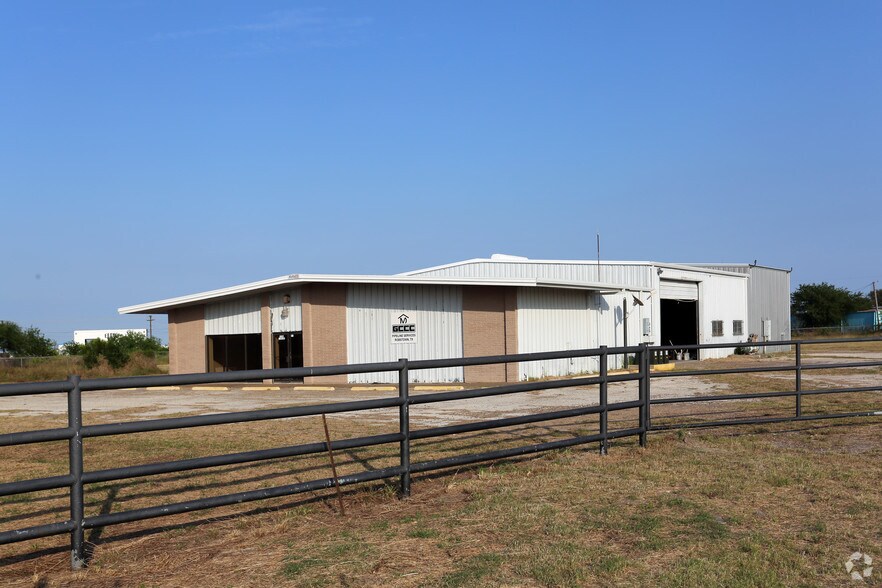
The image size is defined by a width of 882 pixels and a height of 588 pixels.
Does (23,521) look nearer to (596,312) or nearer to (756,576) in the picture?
(756,576)

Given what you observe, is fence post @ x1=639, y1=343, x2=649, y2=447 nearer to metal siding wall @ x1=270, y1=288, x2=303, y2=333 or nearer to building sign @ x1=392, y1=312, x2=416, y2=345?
building sign @ x1=392, y1=312, x2=416, y2=345

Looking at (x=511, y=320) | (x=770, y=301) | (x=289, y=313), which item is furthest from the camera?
(x=770, y=301)

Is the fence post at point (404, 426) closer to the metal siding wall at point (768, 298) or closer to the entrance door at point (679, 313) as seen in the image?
the entrance door at point (679, 313)

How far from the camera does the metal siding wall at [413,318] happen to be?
29.2 m

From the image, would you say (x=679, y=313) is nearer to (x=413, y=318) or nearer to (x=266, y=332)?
(x=413, y=318)

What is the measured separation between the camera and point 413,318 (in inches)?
1170

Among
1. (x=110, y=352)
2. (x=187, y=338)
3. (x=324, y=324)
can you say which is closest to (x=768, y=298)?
(x=324, y=324)

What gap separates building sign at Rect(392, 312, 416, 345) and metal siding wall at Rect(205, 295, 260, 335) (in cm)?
593

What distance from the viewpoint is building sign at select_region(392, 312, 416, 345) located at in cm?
2970

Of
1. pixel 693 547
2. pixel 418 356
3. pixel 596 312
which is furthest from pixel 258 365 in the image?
pixel 693 547

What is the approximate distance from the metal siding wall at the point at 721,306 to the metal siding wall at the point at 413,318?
1651 cm

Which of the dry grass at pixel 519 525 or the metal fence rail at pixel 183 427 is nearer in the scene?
the dry grass at pixel 519 525

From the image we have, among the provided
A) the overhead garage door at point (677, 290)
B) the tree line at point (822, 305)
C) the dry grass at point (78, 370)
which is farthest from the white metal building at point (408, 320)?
the tree line at point (822, 305)

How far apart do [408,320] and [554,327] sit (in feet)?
17.7
